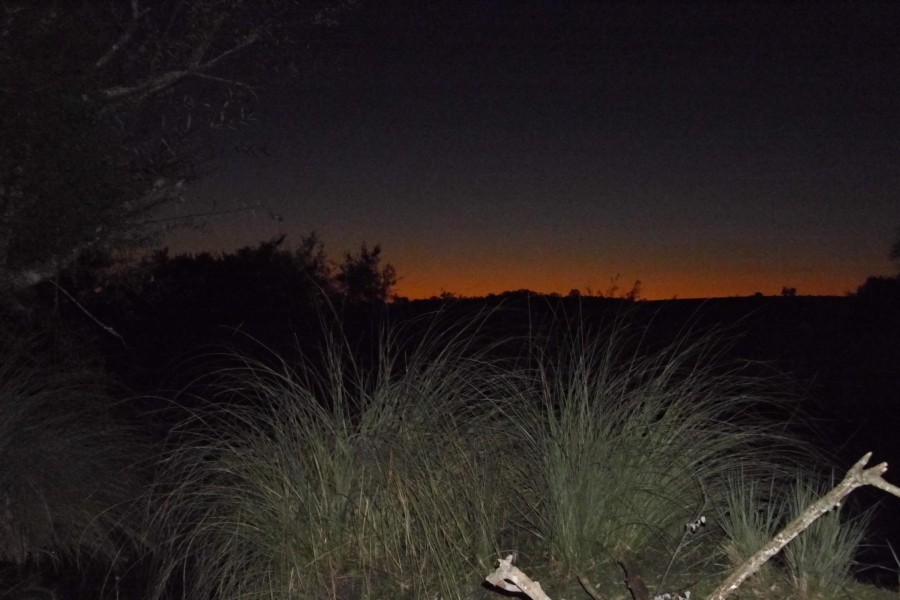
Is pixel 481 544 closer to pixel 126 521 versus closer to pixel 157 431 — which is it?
pixel 126 521

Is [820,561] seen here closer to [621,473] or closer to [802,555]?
[802,555]

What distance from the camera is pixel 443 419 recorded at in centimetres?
538

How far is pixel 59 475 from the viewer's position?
728cm

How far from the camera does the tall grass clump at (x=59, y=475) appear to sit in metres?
7.01

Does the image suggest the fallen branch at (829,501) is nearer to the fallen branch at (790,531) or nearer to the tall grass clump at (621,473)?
the fallen branch at (790,531)

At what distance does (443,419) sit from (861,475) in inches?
144

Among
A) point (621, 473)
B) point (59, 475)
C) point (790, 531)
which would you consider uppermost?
point (790, 531)

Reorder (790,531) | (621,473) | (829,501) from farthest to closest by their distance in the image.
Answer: (621,473) < (790,531) < (829,501)

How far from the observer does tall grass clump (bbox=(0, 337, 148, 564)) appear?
7.01 m

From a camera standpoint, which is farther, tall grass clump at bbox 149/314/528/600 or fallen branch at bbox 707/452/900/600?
tall grass clump at bbox 149/314/528/600

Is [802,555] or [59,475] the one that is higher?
[802,555]

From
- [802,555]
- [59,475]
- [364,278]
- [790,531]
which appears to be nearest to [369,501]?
[802,555]

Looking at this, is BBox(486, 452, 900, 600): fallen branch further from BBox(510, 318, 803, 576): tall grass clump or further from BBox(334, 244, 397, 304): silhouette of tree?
BBox(334, 244, 397, 304): silhouette of tree

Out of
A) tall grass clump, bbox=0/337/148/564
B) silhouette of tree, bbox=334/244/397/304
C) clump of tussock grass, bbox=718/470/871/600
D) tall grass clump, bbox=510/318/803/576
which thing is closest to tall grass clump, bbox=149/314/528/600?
tall grass clump, bbox=510/318/803/576
